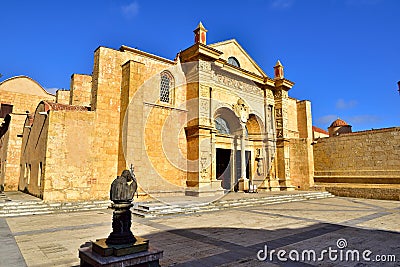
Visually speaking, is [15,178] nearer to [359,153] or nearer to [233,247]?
[233,247]

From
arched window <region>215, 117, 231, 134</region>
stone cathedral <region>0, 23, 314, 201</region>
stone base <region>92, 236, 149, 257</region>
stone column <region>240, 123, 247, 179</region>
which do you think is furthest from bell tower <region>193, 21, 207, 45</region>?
stone base <region>92, 236, 149, 257</region>

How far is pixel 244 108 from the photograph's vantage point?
1705 cm

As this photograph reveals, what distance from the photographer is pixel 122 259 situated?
10.6 feet

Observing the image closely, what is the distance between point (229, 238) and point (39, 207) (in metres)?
7.61

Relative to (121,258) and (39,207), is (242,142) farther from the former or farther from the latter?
(121,258)

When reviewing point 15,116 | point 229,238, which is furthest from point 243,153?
point 15,116

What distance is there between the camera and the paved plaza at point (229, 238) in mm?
4461

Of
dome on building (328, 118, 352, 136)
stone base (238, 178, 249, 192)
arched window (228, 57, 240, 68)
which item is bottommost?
stone base (238, 178, 249, 192)

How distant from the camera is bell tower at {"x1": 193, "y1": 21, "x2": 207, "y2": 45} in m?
14.4

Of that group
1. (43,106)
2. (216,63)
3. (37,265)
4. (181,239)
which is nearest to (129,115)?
(43,106)

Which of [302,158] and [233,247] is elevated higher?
[302,158]

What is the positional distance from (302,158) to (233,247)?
15.0 metres

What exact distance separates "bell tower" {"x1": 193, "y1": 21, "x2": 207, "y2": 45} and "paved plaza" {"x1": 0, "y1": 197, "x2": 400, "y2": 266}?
9.74 m

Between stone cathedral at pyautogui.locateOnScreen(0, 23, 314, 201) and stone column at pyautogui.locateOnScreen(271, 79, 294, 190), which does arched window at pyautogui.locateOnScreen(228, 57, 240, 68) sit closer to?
stone cathedral at pyautogui.locateOnScreen(0, 23, 314, 201)
